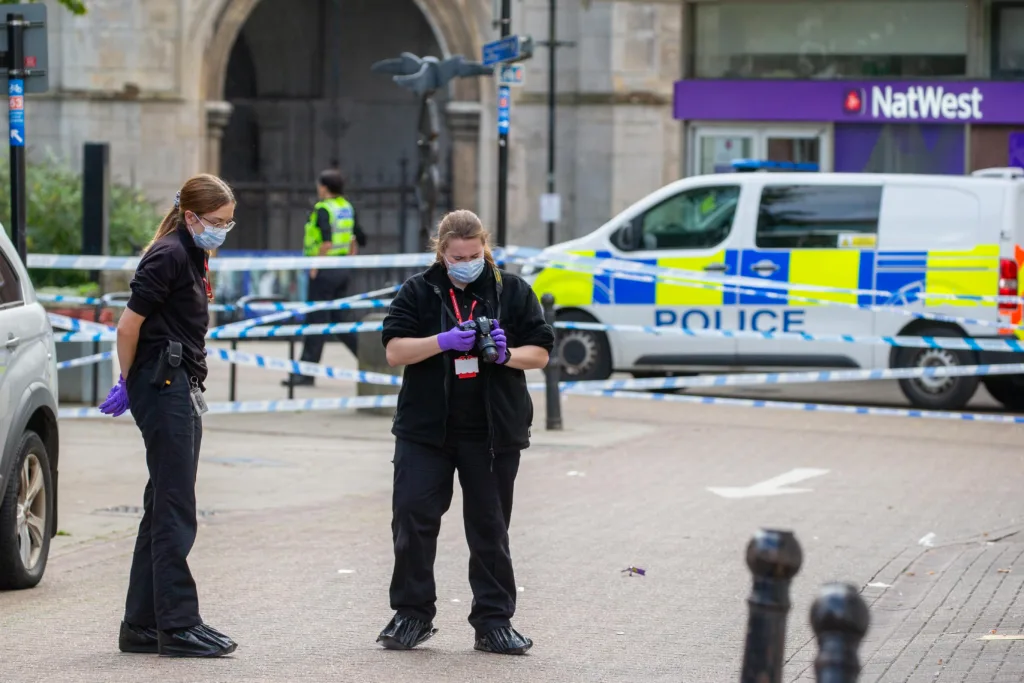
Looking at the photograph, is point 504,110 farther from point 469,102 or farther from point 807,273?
point 469,102

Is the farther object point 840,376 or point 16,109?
point 840,376

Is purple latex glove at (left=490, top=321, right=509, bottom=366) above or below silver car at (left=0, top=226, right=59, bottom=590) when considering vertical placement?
above

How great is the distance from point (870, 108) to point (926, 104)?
75cm

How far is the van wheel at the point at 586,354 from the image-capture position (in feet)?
53.1

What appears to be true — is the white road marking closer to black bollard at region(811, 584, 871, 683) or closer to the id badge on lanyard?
the id badge on lanyard

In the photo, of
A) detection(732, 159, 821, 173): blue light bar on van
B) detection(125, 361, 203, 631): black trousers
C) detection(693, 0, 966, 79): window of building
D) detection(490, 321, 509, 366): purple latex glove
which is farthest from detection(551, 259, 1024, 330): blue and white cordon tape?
detection(693, 0, 966, 79): window of building

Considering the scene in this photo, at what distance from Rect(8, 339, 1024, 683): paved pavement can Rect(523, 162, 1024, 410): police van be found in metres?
1.22

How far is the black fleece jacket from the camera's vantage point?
6312 mm

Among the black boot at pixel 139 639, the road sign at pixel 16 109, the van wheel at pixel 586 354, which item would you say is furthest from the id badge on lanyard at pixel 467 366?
the van wheel at pixel 586 354

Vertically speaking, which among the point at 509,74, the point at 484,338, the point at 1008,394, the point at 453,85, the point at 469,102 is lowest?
the point at 1008,394

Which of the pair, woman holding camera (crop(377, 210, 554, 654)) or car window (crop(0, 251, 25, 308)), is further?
car window (crop(0, 251, 25, 308))

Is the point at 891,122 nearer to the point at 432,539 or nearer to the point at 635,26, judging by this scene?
the point at 635,26

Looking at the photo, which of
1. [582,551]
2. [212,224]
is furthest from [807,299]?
[212,224]

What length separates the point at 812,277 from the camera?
1565cm
